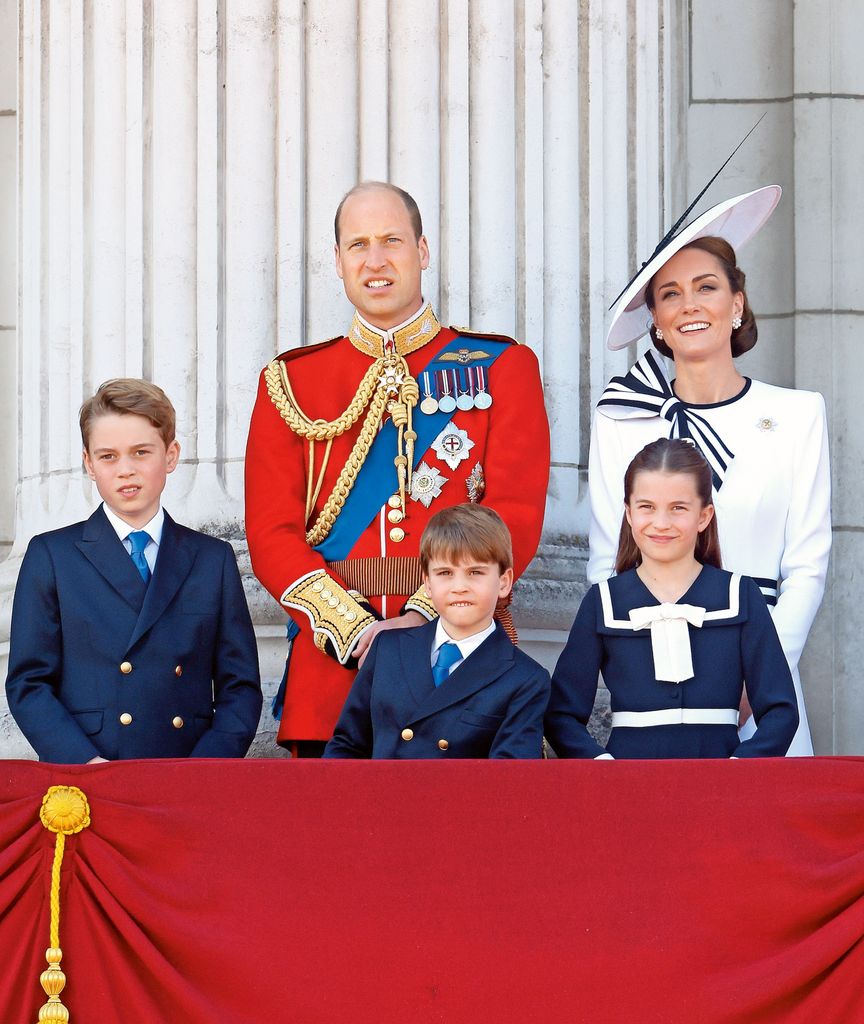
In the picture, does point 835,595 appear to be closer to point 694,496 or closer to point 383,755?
point 694,496

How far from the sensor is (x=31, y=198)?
564 centimetres

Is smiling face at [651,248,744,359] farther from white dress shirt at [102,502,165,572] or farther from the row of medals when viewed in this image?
white dress shirt at [102,502,165,572]

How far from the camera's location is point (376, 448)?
4414mm

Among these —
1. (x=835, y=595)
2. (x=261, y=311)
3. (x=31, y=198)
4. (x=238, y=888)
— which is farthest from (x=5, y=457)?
(x=238, y=888)

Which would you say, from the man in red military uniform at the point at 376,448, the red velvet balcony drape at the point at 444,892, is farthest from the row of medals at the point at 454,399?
the red velvet balcony drape at the point at 444,892

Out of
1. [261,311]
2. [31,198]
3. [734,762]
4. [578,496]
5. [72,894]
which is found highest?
[31,198]

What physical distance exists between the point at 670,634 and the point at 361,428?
947 mm

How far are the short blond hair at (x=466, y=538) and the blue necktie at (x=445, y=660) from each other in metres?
0.15

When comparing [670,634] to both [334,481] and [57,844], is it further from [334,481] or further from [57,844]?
[57,844]

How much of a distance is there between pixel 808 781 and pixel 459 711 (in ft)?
2.39

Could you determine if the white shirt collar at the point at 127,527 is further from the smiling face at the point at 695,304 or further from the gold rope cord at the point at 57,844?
the smiling face at the point at 695,304

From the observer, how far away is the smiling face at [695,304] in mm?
4465

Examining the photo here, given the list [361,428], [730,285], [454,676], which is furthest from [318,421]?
[730,285]

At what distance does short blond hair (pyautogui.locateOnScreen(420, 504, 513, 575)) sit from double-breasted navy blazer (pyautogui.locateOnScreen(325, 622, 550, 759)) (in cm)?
16
